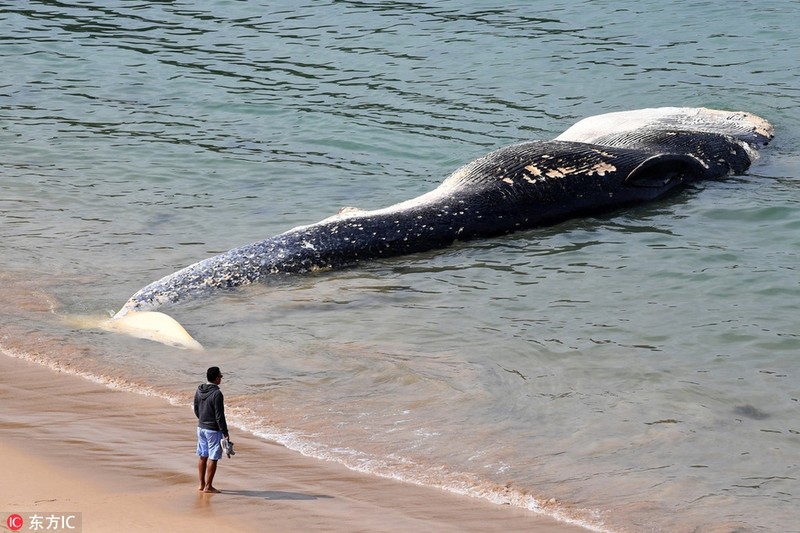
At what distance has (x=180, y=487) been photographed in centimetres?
A: 629

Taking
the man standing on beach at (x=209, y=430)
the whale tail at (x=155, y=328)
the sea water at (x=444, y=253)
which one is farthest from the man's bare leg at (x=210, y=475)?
the whale tail at (x=155, y=328)

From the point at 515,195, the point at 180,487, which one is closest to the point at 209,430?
the point at 180,487

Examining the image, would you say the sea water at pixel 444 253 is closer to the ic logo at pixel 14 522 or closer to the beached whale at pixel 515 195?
the beached whale at pixel 515 195

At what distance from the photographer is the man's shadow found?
6223mm

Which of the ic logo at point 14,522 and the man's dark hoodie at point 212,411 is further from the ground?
the man's dark hoodie at point 212,411

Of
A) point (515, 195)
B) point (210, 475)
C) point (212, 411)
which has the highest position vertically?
point (212, 411)

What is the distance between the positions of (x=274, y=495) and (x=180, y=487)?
0.52 metres

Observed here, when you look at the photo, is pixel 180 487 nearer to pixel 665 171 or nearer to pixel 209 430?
pixel 209 430

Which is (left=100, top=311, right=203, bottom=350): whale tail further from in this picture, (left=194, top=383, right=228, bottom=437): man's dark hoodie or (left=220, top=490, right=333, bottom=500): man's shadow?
(left=220, top=490, right=333, bottom=500): man's shadow

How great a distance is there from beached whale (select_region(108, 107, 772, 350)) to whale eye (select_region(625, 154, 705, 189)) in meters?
0.01

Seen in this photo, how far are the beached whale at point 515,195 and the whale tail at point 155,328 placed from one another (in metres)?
0.01

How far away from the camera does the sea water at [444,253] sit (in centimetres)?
710

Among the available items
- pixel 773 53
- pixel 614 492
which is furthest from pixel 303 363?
pixel 773 53

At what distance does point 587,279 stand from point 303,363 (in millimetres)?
2912
